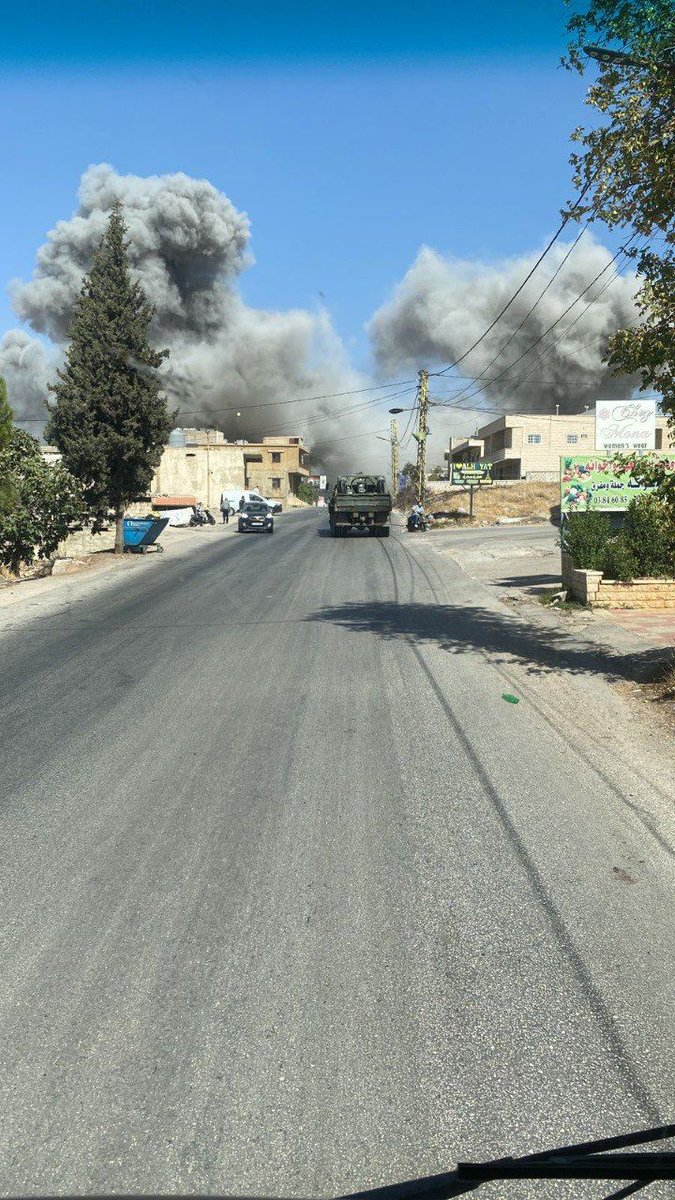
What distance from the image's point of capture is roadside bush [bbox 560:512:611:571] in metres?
14.2

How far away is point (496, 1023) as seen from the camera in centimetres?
298

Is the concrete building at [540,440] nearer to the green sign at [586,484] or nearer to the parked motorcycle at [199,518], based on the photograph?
the parked motorcycle at [199,518]

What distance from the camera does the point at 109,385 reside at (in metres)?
23.4

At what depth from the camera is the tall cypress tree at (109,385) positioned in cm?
2331

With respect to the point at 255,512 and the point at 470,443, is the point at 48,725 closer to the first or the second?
the point at 255,512

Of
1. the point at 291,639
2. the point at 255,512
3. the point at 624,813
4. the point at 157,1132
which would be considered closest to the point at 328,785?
the point at 624,813

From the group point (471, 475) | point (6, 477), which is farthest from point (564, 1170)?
point (471, 475)

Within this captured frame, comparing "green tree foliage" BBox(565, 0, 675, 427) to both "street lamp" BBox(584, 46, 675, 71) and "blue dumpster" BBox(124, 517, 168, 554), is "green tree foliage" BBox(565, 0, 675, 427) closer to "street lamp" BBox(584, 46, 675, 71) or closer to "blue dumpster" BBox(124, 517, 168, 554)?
"street lamp" BBox(584, 46, 675, 71)

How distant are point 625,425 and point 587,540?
980cm

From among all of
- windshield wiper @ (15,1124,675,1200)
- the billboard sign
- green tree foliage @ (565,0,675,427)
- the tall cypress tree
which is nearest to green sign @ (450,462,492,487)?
the billboard sign

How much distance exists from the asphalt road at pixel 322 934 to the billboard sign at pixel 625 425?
16290 mm

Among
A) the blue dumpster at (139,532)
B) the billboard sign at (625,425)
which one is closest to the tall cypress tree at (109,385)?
the blue dumpster at (139,532)

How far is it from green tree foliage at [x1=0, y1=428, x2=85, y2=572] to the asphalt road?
12.0 m

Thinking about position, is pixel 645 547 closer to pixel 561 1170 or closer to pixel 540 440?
pixel 561 1170
